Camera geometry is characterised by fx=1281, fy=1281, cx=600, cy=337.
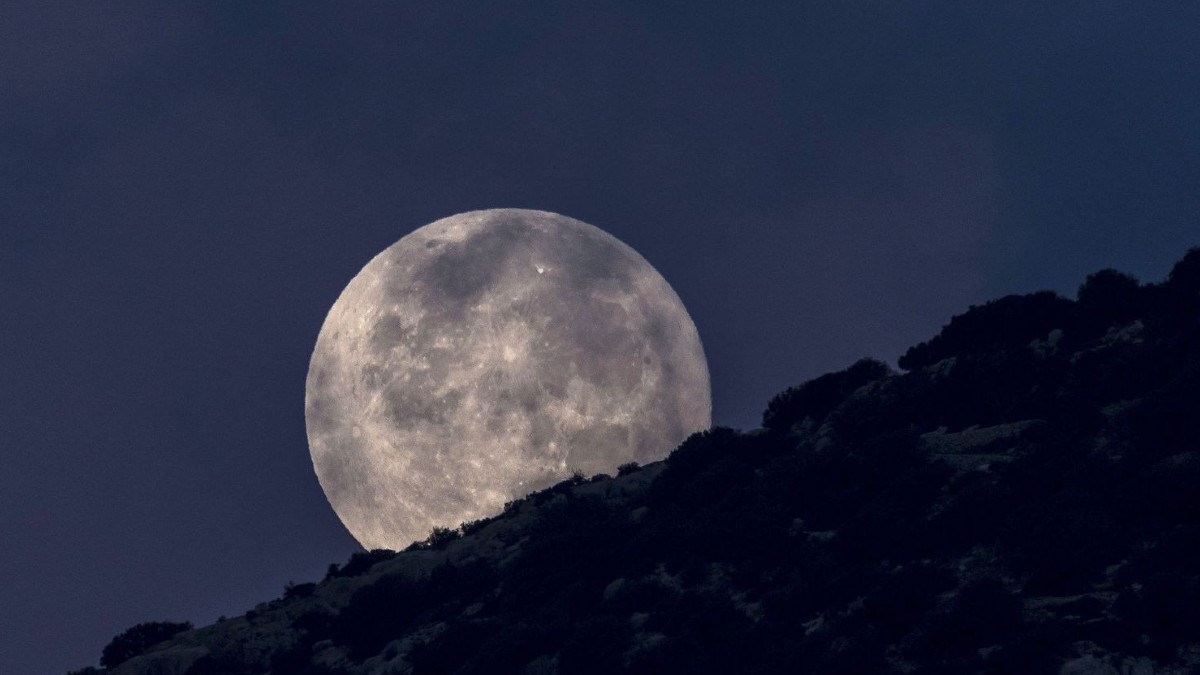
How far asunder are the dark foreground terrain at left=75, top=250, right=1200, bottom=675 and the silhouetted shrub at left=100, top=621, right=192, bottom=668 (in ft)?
0.40

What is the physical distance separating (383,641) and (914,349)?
86.9ft

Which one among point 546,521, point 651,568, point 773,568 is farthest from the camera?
point 546,521

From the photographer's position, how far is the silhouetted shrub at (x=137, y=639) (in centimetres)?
4459

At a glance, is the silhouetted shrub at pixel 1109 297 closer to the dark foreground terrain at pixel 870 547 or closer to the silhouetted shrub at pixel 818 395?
the dark foreground terrain at pixel 870 547

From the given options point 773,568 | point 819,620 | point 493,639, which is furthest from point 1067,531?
point 493,639

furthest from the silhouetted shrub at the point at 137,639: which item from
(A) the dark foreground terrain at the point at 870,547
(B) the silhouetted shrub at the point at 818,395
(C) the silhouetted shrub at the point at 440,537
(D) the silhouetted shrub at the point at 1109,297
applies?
(D) the silhouetted shrub at the point at 1109,297

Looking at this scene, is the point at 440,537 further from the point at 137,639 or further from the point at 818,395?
the point at 818,395

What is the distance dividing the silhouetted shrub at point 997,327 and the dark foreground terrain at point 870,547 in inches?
5.3

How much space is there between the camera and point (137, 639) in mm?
45625

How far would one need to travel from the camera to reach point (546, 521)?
144 feet

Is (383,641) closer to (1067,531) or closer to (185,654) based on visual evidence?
(185,654)

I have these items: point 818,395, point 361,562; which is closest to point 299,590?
point 361,562

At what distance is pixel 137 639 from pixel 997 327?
3531 cm

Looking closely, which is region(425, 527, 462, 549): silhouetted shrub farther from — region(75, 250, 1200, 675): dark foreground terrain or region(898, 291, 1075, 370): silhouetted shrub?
region(898, 291, 1075, 370): silhouetted shrub
